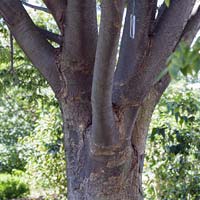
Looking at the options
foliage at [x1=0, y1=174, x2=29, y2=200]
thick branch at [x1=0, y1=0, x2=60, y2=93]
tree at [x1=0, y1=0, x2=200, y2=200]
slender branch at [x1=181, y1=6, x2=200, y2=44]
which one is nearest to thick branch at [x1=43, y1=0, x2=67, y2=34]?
tree at [x1=0, y1=0, x2=200, y2=200]

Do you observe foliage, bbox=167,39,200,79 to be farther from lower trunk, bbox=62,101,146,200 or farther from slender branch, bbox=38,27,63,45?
slender branch, bbox=38,27,63,45

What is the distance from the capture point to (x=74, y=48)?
87.0 inches

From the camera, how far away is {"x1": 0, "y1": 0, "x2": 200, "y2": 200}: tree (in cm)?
218

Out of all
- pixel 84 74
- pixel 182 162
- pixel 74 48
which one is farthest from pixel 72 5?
pixel 182 162

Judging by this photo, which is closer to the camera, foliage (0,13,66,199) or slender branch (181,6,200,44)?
slender branch (181,6,200,44)

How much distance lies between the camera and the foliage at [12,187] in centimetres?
976

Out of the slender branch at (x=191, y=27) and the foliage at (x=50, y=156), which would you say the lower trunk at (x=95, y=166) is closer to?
the slender branch at (x=191, y=27)

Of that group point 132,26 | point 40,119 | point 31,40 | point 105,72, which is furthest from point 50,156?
point 105,72

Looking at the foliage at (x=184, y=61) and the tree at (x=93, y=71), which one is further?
the tree at (x=93, y=71)

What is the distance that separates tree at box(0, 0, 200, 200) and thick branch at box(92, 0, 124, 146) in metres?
0.02

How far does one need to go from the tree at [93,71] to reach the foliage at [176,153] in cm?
158

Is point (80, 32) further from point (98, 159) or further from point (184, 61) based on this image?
point (184, 61)

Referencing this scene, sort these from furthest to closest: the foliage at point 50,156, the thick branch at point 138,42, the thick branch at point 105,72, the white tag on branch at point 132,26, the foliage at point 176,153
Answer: the foliage at point 50,156 → the foliage at point 176,153 → the thick branch at point 138,42 → the white tag on branch at point 132,26 → the thick branch at point 105,72

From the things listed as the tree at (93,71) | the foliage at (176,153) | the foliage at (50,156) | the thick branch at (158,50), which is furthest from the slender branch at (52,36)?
the foliage at (50,156)
